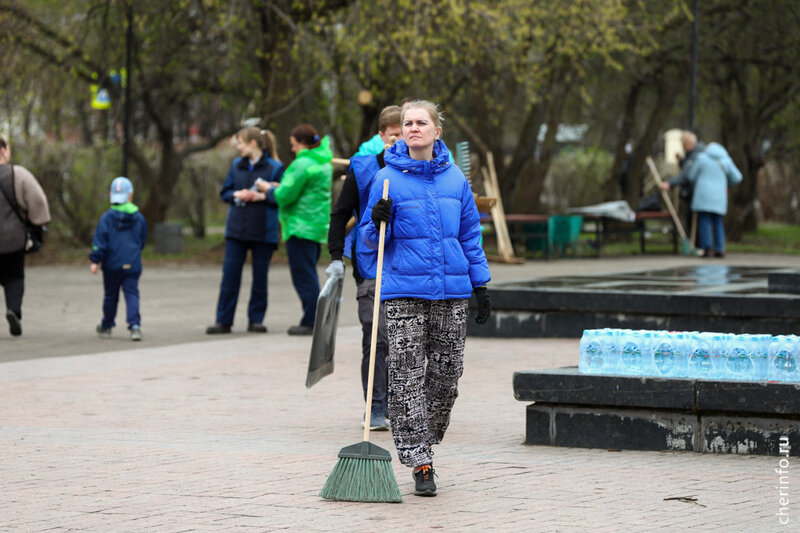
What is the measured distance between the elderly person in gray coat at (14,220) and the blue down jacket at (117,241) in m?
0.53

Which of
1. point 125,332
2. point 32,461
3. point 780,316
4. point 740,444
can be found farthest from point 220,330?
point 740,444

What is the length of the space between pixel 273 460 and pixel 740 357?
2.39 metres

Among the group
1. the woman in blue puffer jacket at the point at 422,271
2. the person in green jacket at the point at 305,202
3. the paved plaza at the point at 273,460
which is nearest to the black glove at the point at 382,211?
the woman in blue puffer jacket at the point at 422,271

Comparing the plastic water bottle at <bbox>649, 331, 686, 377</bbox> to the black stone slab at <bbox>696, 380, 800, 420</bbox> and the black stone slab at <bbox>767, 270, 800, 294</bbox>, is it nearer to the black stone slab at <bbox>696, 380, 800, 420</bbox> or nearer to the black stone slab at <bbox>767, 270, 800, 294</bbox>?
the black stone slab at <bbox>696, 380, 800, 420</bbox>

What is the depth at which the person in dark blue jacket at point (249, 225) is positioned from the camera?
11.9 m

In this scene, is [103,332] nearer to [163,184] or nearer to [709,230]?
[709,230]

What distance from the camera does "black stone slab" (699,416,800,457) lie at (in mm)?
6363

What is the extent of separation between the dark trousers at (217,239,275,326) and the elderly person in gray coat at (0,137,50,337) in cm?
165

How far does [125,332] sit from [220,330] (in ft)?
2.94

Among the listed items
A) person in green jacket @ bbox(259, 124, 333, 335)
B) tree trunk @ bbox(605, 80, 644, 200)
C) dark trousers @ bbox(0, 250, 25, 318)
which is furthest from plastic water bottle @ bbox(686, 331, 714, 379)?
tree trunk @ bbox(605, 80, 644, 200)

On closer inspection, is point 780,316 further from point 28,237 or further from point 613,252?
point 613,252

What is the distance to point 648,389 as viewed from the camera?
21.5 ft

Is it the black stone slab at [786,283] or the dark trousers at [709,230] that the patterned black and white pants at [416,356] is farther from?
the dark trousers at [709,230]

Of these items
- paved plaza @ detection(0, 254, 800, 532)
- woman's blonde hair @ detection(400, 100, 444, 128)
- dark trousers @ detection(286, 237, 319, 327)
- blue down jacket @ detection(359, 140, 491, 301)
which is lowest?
paved plaza @ detection(0, 254, 800, 532)
